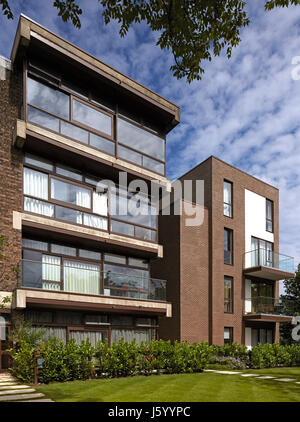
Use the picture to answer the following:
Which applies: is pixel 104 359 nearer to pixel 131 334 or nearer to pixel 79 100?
pixel 131 334

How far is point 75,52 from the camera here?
1780 centimetres

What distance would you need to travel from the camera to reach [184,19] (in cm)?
642

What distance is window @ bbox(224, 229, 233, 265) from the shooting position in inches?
1024

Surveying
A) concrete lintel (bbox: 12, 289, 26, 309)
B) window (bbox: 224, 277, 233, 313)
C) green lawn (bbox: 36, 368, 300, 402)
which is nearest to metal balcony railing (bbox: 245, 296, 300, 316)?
window (bbox: 224, 277, 233, 313)

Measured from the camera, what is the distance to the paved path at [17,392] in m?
10.0

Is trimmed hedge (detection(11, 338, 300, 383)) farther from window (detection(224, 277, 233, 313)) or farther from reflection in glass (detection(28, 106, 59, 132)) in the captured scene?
reflection in glass (detection(28, 106, 59, 132))

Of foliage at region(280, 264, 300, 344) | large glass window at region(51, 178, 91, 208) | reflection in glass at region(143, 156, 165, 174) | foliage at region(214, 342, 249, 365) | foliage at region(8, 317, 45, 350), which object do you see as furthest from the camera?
foliage at region(280, 264, 300, 344)

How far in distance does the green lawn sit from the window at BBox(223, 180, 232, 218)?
13486 mm

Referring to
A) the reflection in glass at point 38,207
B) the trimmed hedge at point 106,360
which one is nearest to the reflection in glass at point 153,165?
the reflection in glass at point 38,207

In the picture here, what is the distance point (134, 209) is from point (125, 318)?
17.4 ft

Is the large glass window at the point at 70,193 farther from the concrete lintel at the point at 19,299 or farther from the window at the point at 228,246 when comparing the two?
the window at the point at 228,246

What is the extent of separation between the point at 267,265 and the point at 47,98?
17680mm
